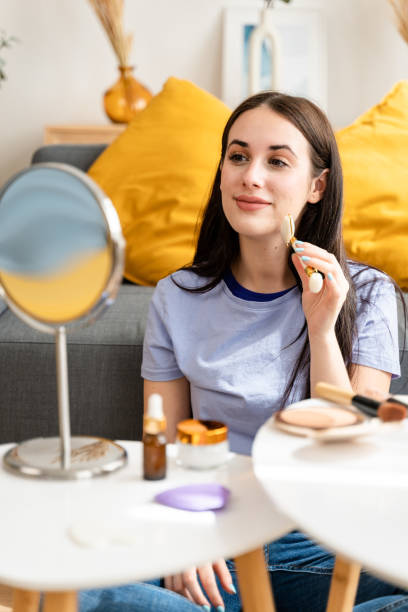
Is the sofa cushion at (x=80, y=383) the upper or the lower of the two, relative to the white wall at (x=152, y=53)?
lower

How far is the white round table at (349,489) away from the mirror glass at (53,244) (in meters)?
0.23

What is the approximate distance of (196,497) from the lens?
67 cm

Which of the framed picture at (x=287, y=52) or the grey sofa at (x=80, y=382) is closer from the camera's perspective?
the grey sofa at (x=80, y=382)

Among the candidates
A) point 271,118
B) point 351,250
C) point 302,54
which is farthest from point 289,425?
point 302,54

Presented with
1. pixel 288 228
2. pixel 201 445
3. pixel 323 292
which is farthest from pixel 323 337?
pixel 201 445

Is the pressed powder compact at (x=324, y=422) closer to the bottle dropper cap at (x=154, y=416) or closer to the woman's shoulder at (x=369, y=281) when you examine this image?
the bottle dropper cap at (x=154, y=416)

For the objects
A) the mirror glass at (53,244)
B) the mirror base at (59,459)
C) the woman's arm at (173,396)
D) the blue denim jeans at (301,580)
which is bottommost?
the blue denim jeans at (301,580)

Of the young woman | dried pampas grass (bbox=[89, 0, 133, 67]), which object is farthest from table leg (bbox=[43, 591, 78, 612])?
dried pampas grass (bbox=[89, 0, 133, 67])

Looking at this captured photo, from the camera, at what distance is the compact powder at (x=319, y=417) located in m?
0.77

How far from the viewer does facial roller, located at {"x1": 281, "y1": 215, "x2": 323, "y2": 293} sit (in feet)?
3.19

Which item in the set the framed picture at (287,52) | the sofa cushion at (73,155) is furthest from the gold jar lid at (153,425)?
the framed picture at (287,52)

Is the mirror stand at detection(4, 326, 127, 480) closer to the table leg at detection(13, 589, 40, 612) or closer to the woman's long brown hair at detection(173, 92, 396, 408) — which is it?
the table leg at detection(13, 589, 40, 612)

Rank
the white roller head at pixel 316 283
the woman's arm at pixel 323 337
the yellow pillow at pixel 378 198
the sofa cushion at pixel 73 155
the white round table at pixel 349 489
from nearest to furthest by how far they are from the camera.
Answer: the white round table at pixel 349 489
the white roller head at pixel 316 283
the woman's arm at pixel 323 337
the yellow pillow at pixel 378 198
the sofa cushion at pixel 73 155

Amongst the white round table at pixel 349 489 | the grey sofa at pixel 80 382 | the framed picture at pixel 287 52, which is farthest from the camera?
the framed picture at pixel 287 52
